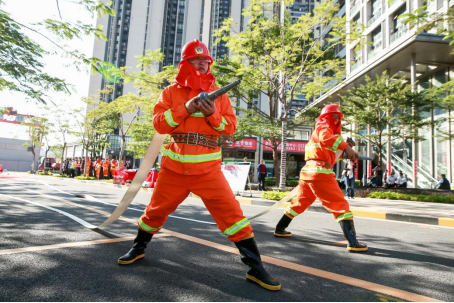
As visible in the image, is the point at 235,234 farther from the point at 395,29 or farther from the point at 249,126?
the point at 395,29

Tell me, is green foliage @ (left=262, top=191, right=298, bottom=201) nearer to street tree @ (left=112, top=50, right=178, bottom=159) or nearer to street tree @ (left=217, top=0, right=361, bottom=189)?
street tree @ (left=217, top=0, right=361, bottom=189)

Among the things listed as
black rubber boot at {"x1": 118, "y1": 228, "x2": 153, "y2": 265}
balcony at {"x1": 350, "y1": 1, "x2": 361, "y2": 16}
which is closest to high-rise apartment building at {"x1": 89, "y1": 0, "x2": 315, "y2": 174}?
balcony at {"x1": 350, "y1": 1, "x2": 361, "y2": 16}

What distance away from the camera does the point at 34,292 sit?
74.8 inches

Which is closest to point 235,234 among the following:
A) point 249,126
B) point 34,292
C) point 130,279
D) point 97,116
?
point 130,279

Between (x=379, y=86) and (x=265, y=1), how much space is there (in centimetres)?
936

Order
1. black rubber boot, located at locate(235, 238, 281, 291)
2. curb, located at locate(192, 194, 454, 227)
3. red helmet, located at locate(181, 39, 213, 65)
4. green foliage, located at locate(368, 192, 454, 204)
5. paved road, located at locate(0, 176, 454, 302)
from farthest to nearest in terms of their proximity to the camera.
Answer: green foliage, located at locate(368, 192, 454, 204) < curb, located at locate(192, 194, 454, 227) < red helmet, located at locate(181, 39, 213, 65) < black rubber boot, located at locate(235, 238, 281, 291) < paved road, located at locate(0, 176, 454, 302)

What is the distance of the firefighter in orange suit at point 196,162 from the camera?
7.34ft

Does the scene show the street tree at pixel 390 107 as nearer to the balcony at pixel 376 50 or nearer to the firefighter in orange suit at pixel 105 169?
the balcony at pixel 376 50

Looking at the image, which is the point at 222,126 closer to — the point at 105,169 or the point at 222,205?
A: the point at 222,205

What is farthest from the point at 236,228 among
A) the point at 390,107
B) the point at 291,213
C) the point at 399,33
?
the point at 399,33

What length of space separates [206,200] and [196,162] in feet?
1.04

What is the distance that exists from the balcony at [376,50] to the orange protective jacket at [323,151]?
24.7 meters

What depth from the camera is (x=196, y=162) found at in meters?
2.32

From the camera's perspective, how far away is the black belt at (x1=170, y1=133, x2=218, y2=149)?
2.37 metres
